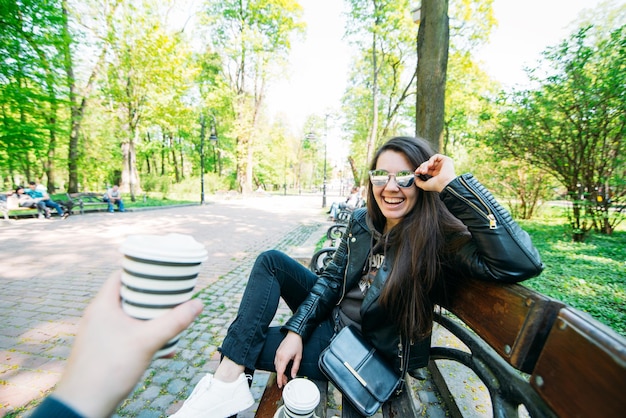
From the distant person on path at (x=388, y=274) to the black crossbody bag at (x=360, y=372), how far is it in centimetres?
7

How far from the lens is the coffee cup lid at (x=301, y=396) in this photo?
112 cm

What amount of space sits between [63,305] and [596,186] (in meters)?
10.7

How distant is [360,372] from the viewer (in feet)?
4.63

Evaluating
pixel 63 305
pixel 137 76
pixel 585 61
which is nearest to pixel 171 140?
pixel 137 76

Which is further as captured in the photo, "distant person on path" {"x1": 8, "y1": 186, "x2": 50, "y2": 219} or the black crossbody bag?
"distant person on path" {"x1": 8, "y1": 186, "x2": 50, "y2": 219}

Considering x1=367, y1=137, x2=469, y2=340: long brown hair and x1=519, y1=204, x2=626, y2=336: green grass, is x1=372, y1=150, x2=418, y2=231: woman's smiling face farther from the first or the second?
x1=519, y1=204, x2=626, y2=336: green grass

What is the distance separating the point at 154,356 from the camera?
69 cm

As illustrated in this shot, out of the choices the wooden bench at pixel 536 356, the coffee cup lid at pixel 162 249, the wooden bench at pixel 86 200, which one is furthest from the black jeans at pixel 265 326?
the wooden bench at pixel 86 200

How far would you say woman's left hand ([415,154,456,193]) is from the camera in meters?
1.38

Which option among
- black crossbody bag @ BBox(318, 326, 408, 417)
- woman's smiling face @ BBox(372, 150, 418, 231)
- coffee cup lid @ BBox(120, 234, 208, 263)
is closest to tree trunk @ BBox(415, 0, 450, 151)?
woman's smiling face @ BBox(372, 150, 418, 231)

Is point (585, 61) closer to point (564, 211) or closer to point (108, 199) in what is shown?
point (564, 211)

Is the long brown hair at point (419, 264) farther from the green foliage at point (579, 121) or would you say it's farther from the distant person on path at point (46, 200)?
the distant person on path at point (46, 200)

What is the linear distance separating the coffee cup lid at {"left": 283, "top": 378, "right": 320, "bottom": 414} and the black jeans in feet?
1.30

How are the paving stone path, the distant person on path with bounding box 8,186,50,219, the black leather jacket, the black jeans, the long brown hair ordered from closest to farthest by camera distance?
1. the black leather jacket
2. the long brown hair
3. the black jeans
4. the paving stone path
5. the distant person on path with bounding box 8,186,50,219
